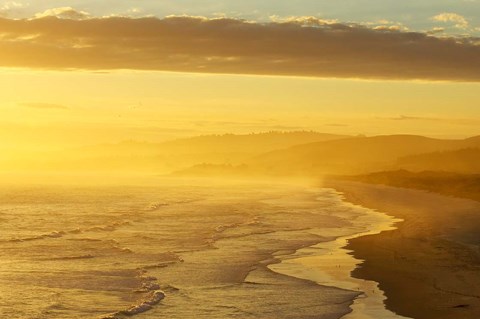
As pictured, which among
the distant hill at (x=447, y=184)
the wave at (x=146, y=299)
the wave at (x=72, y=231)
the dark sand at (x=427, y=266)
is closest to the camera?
the wave at (x=146, y=299)

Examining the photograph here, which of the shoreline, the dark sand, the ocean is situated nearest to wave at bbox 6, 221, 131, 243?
the ocean

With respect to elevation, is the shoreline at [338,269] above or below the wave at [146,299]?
below

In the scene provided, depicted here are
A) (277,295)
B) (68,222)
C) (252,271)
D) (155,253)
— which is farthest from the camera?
(68,222)

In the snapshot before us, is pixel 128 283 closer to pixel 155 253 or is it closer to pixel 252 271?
pixel 252 271

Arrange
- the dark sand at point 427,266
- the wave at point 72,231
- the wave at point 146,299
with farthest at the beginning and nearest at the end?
the wave at point 72,231 → the dark sand at point 427,266 → the wave at point 146,299

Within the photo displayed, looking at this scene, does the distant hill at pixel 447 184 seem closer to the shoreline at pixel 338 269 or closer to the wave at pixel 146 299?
the shoreline at pixel 338 269

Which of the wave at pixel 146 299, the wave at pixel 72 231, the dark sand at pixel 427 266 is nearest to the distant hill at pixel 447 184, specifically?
the dark sand at pixel 427 266

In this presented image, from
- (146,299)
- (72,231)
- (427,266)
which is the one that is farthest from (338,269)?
(72,231)

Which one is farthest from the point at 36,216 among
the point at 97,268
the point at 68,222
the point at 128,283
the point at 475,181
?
the point at 475,181

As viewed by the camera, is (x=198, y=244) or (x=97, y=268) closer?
(x=97, y=268)
